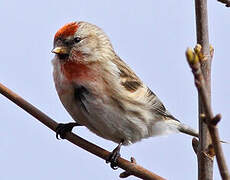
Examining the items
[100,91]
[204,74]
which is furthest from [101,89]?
[204,74]

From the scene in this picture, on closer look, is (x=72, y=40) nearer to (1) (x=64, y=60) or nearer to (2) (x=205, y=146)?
(1) (x=64, y=60)

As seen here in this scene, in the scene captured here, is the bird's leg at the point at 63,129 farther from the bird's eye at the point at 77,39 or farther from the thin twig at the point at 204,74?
the thin twig at the point at 204,74

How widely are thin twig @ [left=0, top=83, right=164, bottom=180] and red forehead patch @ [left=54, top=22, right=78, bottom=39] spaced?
1243 millimetres

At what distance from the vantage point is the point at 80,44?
4.66 meters

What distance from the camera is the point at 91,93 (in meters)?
4.20

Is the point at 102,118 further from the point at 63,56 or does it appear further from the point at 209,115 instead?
the point at 209,115

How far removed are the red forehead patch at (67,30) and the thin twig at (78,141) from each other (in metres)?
1.24

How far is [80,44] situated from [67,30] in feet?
0.65

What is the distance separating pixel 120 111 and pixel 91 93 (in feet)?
1.24

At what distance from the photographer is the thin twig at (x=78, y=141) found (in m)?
2.91

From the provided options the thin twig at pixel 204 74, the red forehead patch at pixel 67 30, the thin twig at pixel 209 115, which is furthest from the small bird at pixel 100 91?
the thin twig at pixel 209 115

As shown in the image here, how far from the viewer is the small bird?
4.19 m

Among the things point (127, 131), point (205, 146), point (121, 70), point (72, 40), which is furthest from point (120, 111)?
point (205, 146)

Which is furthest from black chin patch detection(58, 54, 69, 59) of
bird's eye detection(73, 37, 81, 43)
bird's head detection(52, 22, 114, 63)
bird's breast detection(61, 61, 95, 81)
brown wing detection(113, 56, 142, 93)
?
brown wing detection(113, 56, 142, 93)
